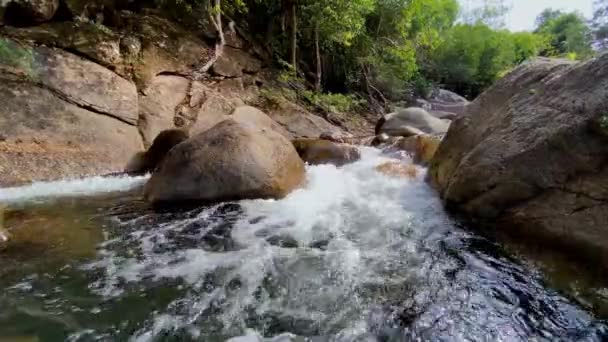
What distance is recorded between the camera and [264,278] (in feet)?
9.91

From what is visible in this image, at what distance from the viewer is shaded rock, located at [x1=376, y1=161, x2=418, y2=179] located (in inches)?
241

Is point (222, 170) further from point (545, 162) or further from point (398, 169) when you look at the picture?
point (545, 162)

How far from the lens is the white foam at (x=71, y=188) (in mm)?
4996

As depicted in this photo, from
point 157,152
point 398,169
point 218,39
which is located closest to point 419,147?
point 398,169

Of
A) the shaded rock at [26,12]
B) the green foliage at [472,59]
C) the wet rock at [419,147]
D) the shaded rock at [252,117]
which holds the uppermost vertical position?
the green foliage at [472,59]

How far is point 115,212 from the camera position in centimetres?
456

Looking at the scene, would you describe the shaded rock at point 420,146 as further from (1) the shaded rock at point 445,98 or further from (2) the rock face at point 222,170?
(1) the shaded rock at point 445,98

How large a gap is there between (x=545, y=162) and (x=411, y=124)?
6957 millimetres

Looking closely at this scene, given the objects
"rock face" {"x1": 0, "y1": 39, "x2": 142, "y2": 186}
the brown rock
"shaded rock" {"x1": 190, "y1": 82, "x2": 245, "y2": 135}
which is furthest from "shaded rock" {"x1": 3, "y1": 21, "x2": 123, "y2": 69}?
the brown rock

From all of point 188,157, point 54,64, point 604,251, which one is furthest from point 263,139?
point 54,64

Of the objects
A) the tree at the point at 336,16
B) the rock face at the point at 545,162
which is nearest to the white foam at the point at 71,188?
the rock face at the point at 545,162

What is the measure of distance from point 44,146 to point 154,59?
3809mm

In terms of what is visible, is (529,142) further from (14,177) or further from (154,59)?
(154,59)

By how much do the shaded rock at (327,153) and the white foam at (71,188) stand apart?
2884 mm
